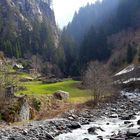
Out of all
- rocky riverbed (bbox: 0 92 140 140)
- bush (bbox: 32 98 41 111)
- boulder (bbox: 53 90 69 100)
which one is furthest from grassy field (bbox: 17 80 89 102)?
rocky riverbed (bbox: 0 92 140 140)

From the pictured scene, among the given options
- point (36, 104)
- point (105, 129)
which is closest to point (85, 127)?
point (105, 129)

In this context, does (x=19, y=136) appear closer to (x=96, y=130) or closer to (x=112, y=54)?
(x=96, y=130)

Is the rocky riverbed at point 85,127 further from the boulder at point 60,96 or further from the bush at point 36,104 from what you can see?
the boulder at point 60,96

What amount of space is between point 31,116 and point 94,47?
12707 centimetres

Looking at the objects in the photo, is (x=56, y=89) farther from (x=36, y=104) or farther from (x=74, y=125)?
(x=74, y=125)

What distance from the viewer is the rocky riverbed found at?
1608 inches

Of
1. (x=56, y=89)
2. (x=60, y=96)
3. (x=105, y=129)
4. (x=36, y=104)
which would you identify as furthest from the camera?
(x=56, y=89)

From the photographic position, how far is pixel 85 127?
49312 millimetres

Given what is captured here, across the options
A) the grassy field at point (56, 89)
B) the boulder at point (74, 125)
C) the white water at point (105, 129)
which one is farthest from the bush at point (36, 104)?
the grassy field at point (56, 89)

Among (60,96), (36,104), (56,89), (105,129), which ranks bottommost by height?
(105,129)

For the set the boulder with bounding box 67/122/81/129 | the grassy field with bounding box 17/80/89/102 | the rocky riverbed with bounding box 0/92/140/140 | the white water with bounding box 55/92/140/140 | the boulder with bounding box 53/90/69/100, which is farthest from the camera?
the grassy field with bounding box 17/80/89/102

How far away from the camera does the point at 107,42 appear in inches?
7333

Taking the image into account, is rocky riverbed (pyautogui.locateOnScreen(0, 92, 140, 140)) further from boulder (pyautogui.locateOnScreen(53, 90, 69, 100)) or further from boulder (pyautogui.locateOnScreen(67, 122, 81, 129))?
boulder (pyautogui.locateOnScreen(53, 90, 69, 100))

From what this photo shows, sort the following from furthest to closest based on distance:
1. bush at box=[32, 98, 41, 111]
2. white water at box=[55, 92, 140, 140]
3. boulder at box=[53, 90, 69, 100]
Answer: boulder at box=[53, 90, 69, 100] → bush at box=[32, 98, 41, 111] → white water at box=[55, 92, 140, 140]
